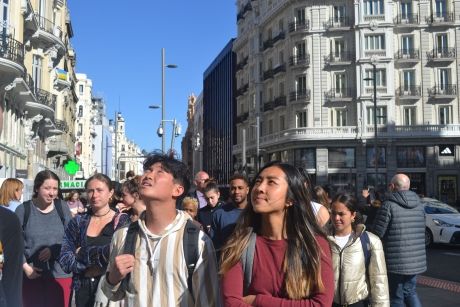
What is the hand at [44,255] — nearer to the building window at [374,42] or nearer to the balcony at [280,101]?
the building window at [374,42]

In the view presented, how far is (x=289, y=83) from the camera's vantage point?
170 feet

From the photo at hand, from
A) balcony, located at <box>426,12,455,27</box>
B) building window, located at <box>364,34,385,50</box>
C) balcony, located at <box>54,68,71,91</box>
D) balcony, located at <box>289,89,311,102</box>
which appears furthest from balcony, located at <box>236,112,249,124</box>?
balcony, located at <box>54,68,71,91</box>

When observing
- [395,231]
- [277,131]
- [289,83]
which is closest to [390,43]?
[289,83]

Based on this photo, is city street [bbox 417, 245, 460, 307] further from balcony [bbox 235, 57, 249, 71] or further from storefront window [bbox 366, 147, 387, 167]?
balcony [bbox 235, 57, 249, 71]

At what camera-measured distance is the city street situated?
889 centimetres

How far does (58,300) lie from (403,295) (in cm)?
380

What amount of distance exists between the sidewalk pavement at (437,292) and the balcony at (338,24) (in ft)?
134

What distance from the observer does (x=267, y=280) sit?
287 centimetres

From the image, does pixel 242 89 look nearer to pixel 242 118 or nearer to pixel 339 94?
pixel 242 118

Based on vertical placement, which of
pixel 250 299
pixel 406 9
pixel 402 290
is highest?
pixel 406 9

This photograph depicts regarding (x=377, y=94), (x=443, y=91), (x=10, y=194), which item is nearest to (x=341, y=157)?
(x=377, y=94)

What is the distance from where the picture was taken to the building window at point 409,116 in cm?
4769

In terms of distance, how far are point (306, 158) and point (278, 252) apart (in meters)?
46.2

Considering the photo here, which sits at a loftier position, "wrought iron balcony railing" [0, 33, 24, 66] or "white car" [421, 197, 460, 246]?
"wrought iron balcony railing" [0, 33, 24, 66]
